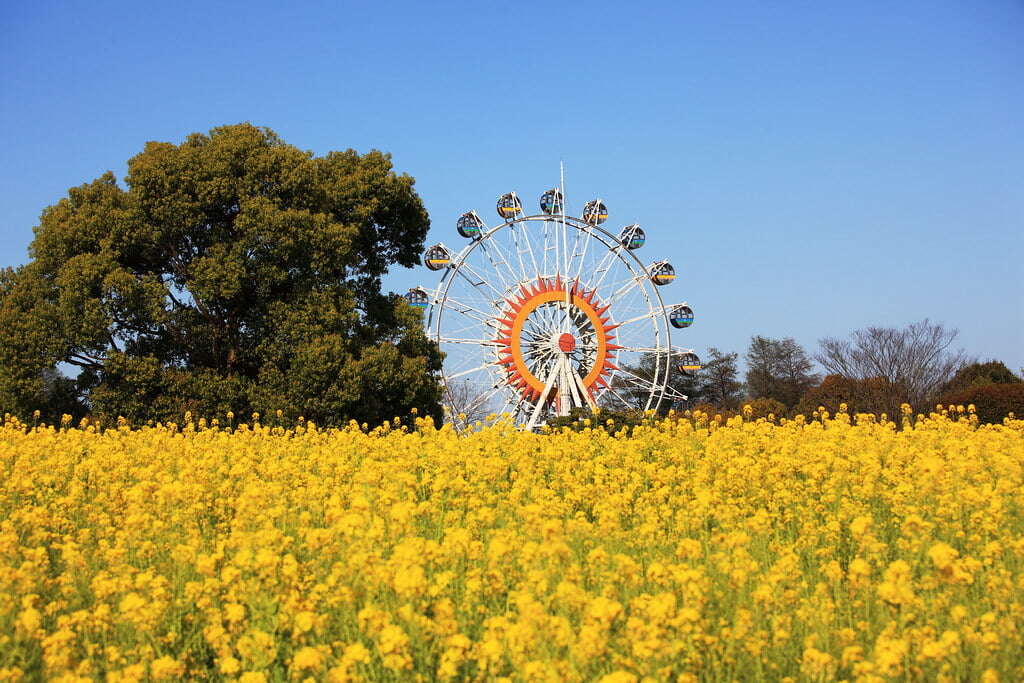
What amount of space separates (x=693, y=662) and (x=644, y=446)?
20.7ft

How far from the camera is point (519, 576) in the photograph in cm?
520

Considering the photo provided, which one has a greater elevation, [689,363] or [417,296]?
[417,296]

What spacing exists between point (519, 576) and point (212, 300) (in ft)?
58.1

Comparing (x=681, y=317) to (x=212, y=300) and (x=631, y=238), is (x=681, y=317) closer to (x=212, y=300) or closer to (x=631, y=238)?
(x=631, y=238)

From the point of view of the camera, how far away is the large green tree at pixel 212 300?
1978cm

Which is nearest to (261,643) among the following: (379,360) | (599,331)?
(379,360)

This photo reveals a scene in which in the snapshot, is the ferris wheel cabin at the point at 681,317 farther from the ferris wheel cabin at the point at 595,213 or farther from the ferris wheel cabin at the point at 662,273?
the ferris wheel cabin at the point at 595,213

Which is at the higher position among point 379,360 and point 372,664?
point 379,360

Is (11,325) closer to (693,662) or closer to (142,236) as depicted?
(142,236)

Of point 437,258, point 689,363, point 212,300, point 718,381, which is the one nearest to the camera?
point 212,300

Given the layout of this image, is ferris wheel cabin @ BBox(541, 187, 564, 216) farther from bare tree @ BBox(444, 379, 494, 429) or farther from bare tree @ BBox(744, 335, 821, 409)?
bare tree @ BBox(744, 335, 821, 409)

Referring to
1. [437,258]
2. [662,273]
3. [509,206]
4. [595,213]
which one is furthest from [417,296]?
[662,273]

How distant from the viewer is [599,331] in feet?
98.8

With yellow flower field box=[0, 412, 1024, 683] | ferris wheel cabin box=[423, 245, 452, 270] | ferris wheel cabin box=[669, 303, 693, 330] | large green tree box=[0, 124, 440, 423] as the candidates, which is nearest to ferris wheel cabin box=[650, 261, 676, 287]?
ferris wheel cabin box=[669, 303, 693, 330]
